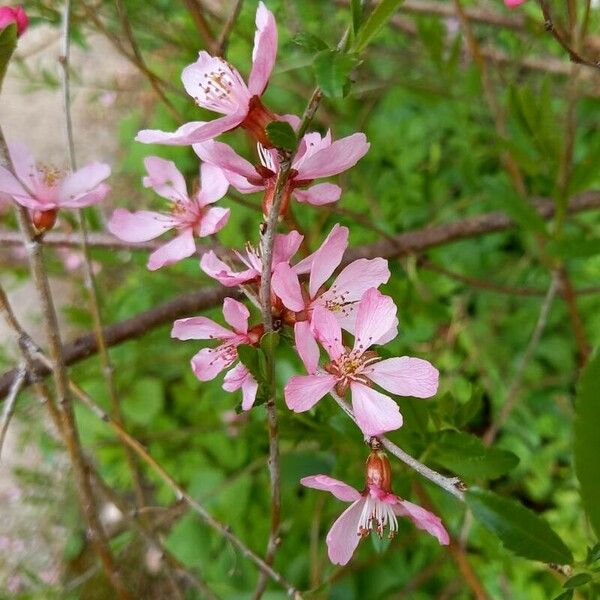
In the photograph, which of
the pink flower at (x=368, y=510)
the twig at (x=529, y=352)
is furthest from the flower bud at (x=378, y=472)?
the twig at (x=529, y=352)

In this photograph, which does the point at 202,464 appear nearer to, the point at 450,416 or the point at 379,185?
the point at 379,185

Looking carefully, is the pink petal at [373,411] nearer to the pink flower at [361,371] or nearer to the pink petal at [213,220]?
the pink flower at [361,371]

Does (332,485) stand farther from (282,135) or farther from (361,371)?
(282,135)

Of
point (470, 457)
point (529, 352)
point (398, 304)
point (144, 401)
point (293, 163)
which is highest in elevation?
point (293, 163)

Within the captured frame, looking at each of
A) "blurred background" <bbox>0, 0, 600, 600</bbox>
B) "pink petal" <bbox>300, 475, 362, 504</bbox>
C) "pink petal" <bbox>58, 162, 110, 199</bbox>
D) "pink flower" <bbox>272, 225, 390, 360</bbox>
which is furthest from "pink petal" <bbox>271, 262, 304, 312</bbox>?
"blurred background" <bbox>0, 0, 600, 600</bbox>

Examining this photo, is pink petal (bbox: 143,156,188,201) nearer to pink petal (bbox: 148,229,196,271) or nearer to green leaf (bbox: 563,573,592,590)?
pink petal (bbox: 148,229,196,271)

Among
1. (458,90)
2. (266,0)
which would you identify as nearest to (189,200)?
(266,0)

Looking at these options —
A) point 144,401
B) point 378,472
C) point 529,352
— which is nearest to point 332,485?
point 378,472
